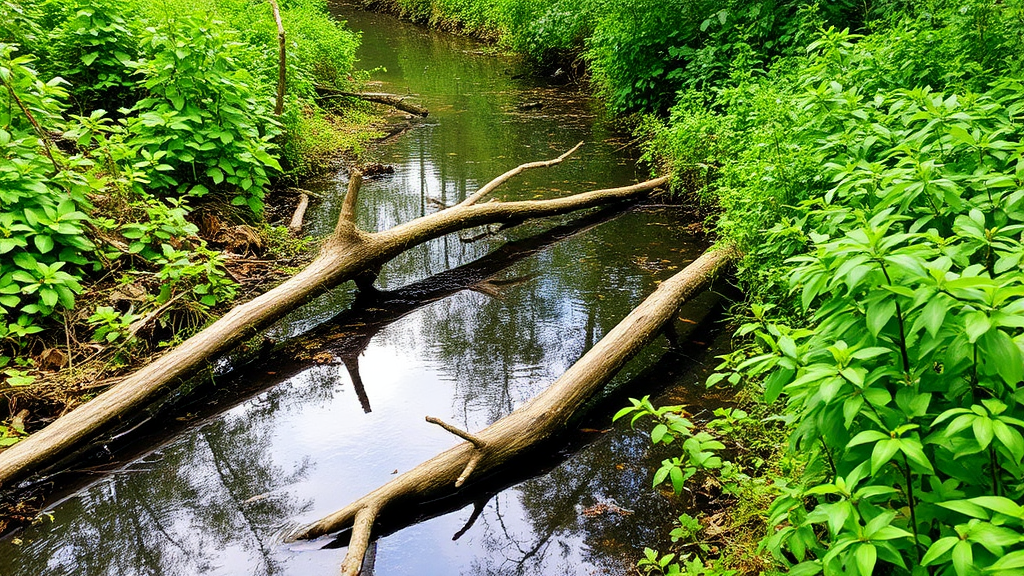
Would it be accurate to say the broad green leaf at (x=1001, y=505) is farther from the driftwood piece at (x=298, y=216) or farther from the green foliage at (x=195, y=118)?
the driftwood piece at (x=298, y=216)

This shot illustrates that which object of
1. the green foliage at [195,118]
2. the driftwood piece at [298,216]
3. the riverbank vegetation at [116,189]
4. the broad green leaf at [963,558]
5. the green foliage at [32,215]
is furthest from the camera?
the driftwood piece at [298,216]

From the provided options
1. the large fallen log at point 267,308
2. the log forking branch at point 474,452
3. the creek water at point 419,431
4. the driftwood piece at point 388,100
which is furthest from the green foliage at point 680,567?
the driftwood piece at point 388,100

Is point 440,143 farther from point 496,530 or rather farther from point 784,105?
point 496,530

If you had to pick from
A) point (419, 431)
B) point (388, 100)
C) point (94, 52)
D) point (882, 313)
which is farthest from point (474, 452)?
point (388, 100)

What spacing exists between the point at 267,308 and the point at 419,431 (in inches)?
63.6

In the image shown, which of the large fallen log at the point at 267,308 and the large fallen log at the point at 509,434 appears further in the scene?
the large fallen log at the point at 267,308

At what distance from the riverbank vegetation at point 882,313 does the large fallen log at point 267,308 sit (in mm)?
2214

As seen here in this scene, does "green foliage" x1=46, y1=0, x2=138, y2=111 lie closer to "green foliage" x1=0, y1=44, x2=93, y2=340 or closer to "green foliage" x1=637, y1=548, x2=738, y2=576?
"green foliage" x1=0, y1=44, x2=93, y2=340

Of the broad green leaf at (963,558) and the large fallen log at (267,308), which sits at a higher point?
the broad green leaf at (963,558)

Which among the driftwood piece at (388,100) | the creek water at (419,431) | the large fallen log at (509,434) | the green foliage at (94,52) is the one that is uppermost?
the green foliage at (94,52)

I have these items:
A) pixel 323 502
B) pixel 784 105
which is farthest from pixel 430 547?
pixel 784 105

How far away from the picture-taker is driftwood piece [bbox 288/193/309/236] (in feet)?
22.9

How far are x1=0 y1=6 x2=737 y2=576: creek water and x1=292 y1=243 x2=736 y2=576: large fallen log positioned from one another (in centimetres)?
14

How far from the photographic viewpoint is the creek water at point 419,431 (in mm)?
3371
